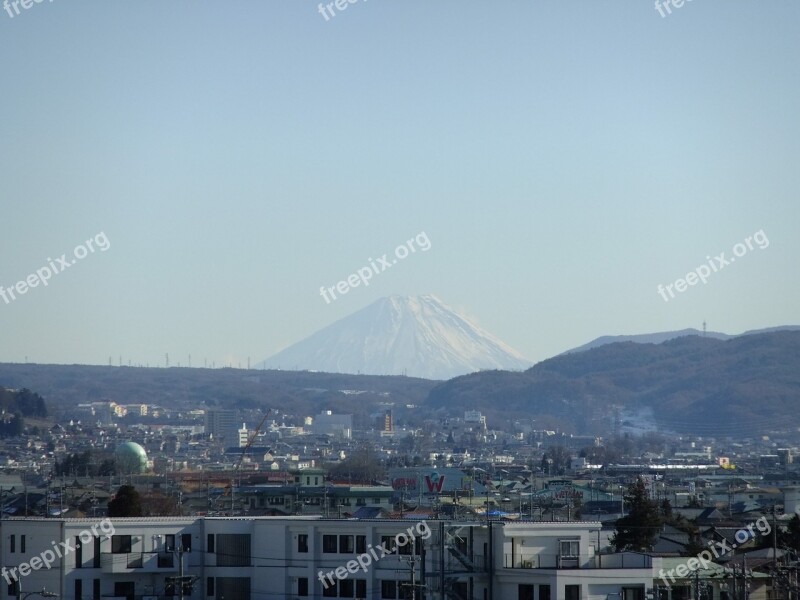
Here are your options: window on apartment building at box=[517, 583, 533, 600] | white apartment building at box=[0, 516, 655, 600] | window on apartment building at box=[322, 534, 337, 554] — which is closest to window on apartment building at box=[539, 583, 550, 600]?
white apartment building at box=[0, 516, 655, 600]

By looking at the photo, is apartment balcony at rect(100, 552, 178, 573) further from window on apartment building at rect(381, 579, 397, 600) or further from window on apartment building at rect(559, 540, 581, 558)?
window on apartment building at rect(559, 540, 581, 558)

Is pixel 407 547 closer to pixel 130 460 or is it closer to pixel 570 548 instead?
pixel 570 548

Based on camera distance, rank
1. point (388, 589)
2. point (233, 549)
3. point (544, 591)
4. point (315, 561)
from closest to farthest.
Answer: point (544, 591) → point (388, 589) → point (315, 561) → point (233, 549)

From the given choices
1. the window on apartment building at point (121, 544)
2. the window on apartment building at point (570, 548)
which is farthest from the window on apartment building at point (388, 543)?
the window on apartment building at point (121, 544)

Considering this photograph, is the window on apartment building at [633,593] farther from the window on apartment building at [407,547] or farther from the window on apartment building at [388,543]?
the window on apartment building at [388,543]

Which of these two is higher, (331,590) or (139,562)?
(139,562)

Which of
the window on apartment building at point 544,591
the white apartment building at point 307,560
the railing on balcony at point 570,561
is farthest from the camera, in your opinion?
the railing on balcony at point 570,561

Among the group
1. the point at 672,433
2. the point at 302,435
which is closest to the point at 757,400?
the point at 672,433

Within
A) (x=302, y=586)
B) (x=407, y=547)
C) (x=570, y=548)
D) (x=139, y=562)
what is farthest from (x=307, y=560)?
(x=570, y=548)
